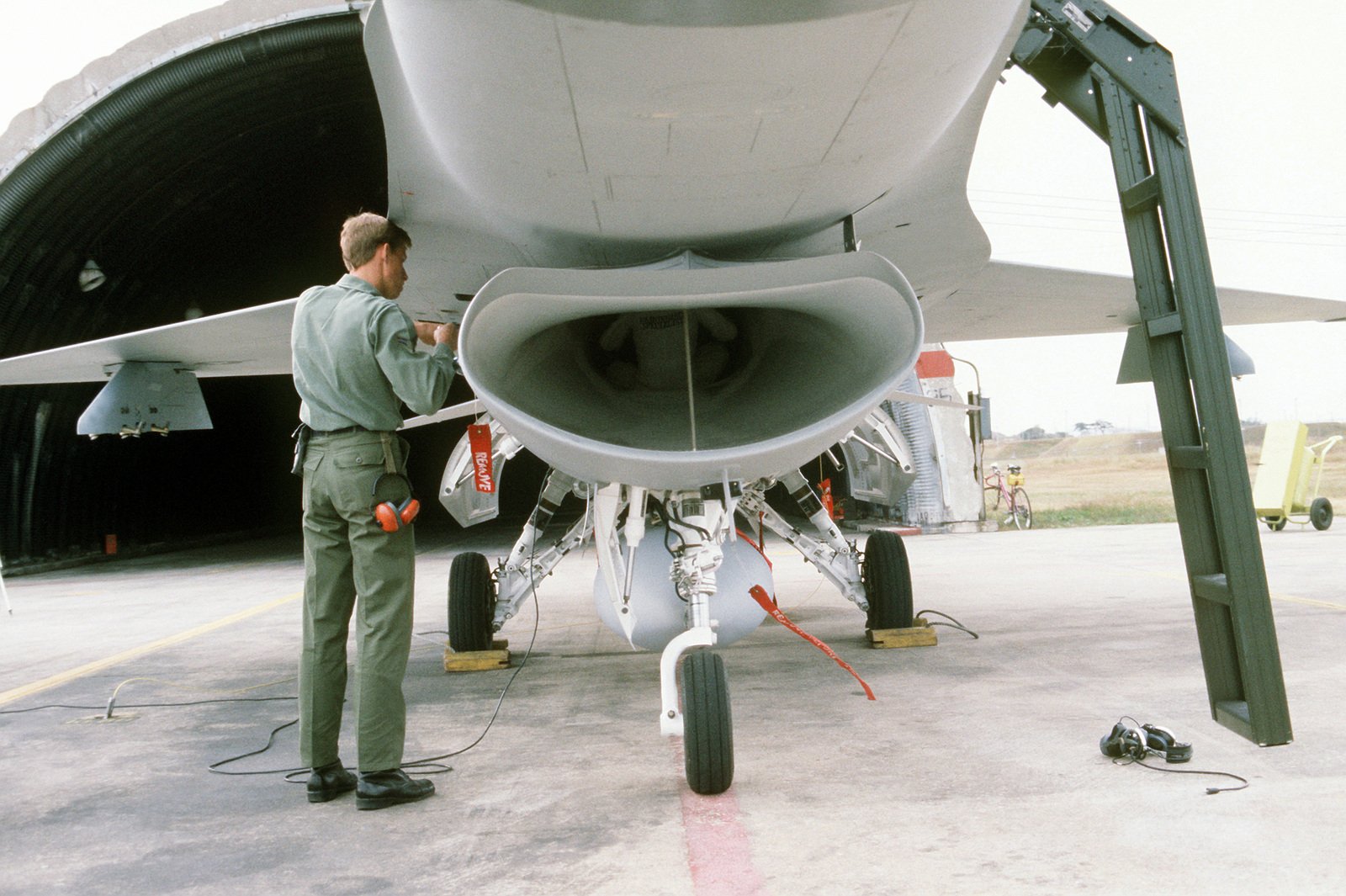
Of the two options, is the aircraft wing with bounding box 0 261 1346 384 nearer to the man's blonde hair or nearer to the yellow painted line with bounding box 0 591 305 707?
the yellow painted line with bounding box 0 591 305 707

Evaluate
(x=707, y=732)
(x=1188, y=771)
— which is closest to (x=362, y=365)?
(x=707, y=732)

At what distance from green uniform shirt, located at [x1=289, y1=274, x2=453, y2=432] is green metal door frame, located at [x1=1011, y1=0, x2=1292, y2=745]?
2.18 metres

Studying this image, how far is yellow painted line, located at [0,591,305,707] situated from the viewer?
15.9ft

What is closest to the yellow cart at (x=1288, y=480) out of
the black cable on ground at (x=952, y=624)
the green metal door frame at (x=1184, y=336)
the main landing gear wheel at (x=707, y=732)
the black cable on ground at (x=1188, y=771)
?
the black cable on ground at (x=952, y=624)

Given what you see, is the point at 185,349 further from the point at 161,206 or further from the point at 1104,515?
the point at 1104,515

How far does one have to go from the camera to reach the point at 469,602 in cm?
508

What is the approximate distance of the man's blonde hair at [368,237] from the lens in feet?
9.98

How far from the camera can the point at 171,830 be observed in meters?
2.72

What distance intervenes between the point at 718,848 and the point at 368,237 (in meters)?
2.06

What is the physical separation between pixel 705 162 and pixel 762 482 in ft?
7.50

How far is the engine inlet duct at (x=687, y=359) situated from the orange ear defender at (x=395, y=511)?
1.30ft

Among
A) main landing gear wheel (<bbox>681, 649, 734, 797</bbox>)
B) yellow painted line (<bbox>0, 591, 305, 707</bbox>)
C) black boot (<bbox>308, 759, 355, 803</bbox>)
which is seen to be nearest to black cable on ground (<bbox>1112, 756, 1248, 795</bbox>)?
main landing gear wheel (<bbox>681, 649, 734, 797</bbox>)

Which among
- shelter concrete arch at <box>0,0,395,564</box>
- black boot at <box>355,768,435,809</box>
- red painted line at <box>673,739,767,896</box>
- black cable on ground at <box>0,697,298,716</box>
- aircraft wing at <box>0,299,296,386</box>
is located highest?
shelter concrete arch at <box>0,0,395,564</box>

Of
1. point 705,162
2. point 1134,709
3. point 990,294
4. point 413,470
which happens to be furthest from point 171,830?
Answer: point 413,470
